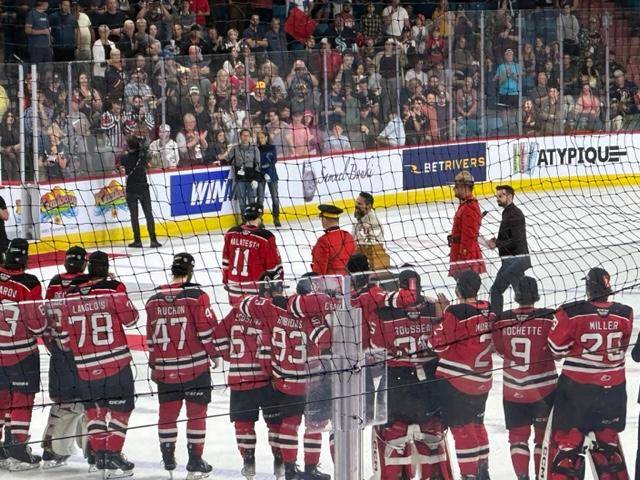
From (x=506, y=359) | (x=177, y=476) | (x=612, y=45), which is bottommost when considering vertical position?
(x=177, y=476)

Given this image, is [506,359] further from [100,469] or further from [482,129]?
[482,129]

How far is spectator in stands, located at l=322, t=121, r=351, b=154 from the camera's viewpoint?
15469 mm

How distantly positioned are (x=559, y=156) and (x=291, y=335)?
12.4m

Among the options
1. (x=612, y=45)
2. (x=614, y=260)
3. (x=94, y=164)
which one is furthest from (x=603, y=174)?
(x=614, y=260)

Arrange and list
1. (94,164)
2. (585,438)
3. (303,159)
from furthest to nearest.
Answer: (303,159) < (94,164) < (585,438)

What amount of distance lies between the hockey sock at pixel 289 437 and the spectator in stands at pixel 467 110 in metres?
10.3

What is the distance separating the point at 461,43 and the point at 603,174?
2643mm

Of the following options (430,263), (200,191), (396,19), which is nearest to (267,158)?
(200,191)

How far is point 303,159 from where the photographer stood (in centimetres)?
1587

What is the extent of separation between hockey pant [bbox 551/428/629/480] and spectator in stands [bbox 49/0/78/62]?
9783mm

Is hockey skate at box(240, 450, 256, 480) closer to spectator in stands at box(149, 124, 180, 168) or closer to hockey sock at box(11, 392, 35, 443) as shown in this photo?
hockey sock at box(11, 392, 35, 443)

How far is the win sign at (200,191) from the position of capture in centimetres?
1500

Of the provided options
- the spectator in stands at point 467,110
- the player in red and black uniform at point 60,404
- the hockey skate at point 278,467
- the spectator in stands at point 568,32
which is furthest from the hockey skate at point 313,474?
the spectator in stands at point 568,32

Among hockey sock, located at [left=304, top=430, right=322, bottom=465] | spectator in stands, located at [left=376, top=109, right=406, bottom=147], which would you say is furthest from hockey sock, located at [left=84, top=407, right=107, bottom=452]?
spectator in stands, located at [left=376, top=109, right=406, bottom=147]
